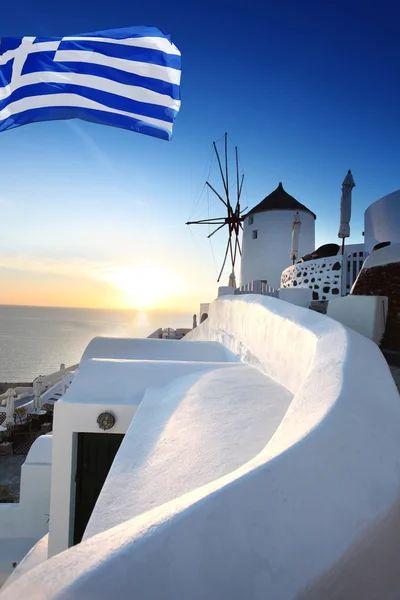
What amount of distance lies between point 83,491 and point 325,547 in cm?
332

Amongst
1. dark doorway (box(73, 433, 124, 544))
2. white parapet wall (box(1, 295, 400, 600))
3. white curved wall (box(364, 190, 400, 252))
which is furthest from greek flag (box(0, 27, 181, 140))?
white curved wall (box(364, 190, 400, 252))

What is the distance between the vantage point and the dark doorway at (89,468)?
3.51m

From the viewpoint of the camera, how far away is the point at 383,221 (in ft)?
40.4

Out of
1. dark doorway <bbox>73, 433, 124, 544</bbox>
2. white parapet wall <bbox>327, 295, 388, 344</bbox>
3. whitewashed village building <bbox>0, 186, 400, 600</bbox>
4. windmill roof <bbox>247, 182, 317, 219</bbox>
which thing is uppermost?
windmill roof <bbox>247, 182, 317, 219</bbox>

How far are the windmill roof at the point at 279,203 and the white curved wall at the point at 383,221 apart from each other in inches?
324

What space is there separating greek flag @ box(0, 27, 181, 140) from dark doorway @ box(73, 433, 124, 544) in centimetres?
405

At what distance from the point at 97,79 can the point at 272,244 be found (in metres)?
17.0

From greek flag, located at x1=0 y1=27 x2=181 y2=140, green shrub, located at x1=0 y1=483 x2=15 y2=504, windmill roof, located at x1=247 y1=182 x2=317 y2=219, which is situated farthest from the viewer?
windmill roof, located at x1=247 y1=182 x2=317 y2=219

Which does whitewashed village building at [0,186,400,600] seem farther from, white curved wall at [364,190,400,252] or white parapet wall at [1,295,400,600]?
white curved wall at [364,190,400,252]

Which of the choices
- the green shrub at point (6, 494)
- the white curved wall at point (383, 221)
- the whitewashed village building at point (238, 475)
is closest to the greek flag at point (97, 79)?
the whitewashed village building at point (238, 475)

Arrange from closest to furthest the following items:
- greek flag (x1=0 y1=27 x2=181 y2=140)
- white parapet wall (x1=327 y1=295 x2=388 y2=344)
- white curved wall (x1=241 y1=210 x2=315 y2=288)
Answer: white parapet wall (x1=327 y1=295 x2=388 y2=344)
greek flag (x1=0 y1=27 x2=181 y2=140)
white curved wall (x1=241 y1=210 x2=315 y2=288)

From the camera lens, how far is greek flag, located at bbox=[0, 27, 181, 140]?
5.07m

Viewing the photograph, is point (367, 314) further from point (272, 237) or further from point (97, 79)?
point (272, 237)

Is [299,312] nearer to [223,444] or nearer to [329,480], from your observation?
[223,444]
